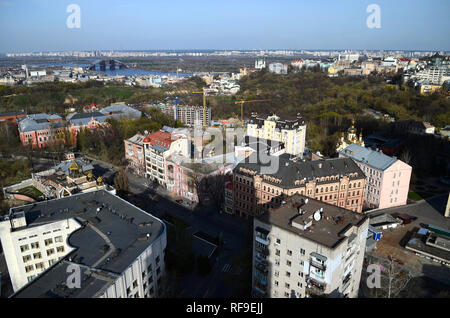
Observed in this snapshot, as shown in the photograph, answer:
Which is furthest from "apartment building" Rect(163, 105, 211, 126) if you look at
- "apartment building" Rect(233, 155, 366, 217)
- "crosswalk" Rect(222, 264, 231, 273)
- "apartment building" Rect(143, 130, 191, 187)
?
"crosswalk" Rect(222, 264, 231, 273)

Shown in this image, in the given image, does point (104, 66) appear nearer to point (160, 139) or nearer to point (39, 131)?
point (39, 131)

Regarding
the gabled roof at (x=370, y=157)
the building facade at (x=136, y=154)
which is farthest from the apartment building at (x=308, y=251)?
the building facade at (x=136, y=154)

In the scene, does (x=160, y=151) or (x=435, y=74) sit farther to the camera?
(x=435, y=74)

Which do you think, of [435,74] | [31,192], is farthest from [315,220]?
[435,74]

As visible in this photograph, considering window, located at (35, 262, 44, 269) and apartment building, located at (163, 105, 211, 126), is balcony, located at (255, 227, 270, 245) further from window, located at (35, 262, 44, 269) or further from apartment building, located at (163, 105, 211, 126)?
apartment building, located at (163, 105, 211, 126)

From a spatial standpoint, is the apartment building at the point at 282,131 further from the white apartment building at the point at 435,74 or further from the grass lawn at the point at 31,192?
the white apartment building at the point at 435,74

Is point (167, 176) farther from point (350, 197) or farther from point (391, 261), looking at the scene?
point (391, 261)

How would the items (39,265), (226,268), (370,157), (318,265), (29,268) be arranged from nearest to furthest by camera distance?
1. (318,265)
2. (29,268)
3. (39,265)
4. (226,268)
5. (370,157)
